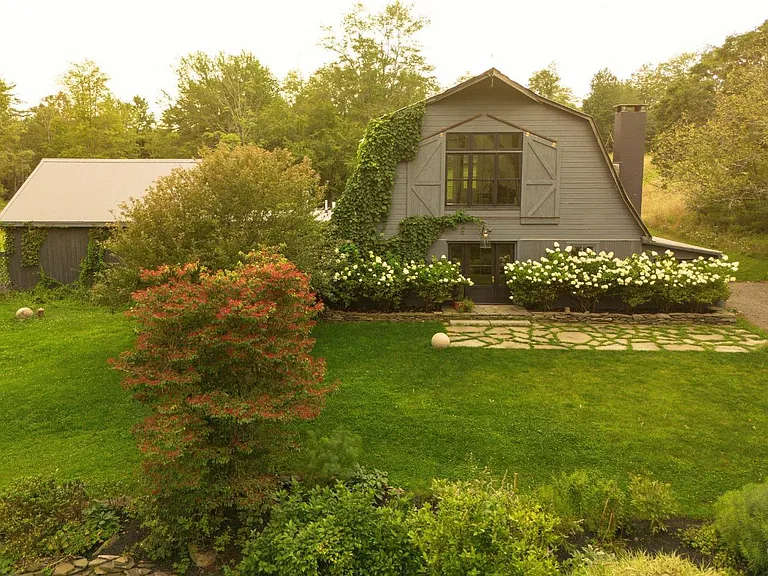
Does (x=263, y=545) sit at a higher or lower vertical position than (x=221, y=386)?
lower

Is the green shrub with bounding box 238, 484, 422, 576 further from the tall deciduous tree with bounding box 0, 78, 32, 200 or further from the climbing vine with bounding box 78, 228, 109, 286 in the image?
the tall deciduous tree with bounding box 0, 78, 32, 200

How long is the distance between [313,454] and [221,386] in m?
1.27

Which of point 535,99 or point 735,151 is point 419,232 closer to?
point 535,99

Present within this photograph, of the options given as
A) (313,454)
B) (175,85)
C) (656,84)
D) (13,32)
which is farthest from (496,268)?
(656,84)

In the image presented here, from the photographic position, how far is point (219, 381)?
19.3 feet

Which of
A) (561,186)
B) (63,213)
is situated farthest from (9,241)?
(561,186)

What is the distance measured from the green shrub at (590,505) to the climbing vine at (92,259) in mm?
15572

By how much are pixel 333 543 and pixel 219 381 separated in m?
2.03

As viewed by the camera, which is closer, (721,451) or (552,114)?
(721,451)

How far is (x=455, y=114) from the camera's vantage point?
15.3 meters

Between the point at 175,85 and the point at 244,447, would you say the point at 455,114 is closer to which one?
the point at 244,447

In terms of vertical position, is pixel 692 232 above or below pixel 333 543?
above

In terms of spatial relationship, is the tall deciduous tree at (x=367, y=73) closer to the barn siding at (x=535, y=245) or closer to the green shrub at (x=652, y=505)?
the barn siding at (x=535, y=245)

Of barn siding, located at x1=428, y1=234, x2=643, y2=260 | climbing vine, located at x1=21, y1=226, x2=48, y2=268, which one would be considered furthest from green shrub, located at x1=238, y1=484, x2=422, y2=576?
climbing vine, located at x1=21, y1=226, x2=48, y2=268
